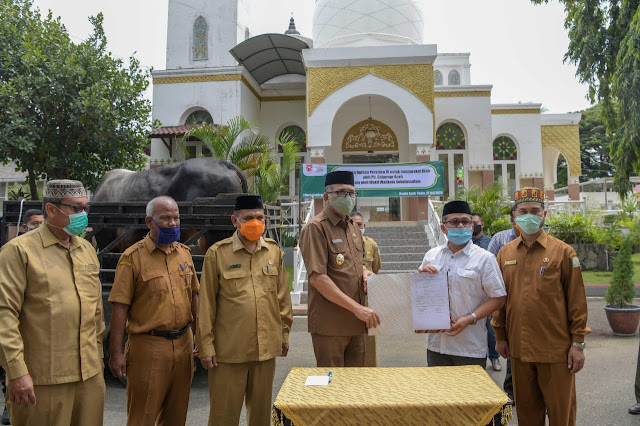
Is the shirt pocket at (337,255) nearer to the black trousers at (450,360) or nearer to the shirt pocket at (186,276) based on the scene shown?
the black trousers at (450,360)

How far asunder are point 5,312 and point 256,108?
652 inches

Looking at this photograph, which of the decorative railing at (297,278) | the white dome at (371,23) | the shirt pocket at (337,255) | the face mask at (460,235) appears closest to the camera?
the face mask at (460,235)

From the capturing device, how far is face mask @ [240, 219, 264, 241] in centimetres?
311

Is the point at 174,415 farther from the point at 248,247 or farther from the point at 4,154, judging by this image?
the point at 4,154

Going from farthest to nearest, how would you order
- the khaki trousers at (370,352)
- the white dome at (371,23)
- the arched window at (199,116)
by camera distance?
the white dome at (371,23)
the arched window at (199,116)
the khaki trousers at (370,352)

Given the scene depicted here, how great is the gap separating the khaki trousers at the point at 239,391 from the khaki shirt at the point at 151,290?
1.54ft

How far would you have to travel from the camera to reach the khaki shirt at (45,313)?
236 centimetres

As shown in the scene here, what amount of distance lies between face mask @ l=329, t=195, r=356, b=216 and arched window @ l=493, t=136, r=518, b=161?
16.7 m

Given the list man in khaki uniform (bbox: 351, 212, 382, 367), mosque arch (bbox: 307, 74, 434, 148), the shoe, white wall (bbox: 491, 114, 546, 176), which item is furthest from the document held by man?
white wall (bbox: 491, 114, 546, 176)

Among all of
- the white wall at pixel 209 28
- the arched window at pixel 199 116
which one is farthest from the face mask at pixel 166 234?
the white wall at pixel 209 28

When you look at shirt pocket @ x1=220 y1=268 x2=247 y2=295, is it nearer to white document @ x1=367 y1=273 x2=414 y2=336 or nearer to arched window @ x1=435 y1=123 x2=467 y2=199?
white document @ x1=367 y1=273 x2=414 y2=336

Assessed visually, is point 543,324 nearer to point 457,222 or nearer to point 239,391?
point 457,222

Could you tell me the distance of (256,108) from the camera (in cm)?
1820

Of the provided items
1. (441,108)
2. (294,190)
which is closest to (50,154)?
(294,190)
